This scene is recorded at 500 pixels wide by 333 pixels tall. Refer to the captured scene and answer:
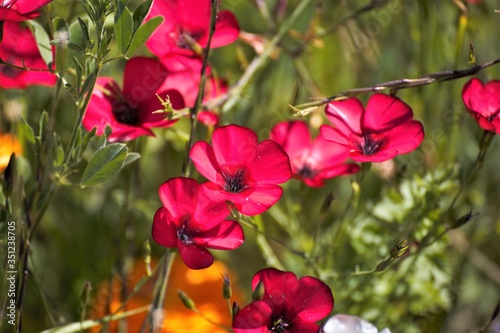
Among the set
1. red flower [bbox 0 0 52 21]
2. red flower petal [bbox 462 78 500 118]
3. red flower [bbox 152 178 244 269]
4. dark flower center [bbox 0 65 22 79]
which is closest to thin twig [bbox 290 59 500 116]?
red flower petal [bbox 462 78 500 118]

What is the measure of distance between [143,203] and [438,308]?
19.1 inches

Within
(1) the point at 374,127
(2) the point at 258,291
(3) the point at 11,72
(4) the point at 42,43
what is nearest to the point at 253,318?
(2) the point at 258,291

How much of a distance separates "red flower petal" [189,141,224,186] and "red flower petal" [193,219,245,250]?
0.13 ft

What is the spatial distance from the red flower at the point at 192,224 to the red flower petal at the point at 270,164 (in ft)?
0.14

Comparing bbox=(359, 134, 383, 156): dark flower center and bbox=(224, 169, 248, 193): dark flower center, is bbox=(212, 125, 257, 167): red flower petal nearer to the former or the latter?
bbox=(224, 169, 248, 193): dark flower center

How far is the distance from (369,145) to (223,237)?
0.61 feet

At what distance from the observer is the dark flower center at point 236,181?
65cm

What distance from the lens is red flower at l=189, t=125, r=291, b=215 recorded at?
24.5 inches

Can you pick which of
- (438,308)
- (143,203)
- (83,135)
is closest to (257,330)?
(83,135)

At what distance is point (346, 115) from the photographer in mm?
741

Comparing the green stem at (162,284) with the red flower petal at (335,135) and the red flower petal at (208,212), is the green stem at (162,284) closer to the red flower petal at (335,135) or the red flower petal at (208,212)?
the red flower petal at (208,212)

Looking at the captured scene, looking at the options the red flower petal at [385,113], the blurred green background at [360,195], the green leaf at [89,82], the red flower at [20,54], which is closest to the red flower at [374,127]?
the red flower petal at [385,113]

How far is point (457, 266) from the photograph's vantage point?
1.16 meters

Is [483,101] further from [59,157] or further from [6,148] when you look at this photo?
[6,148]
